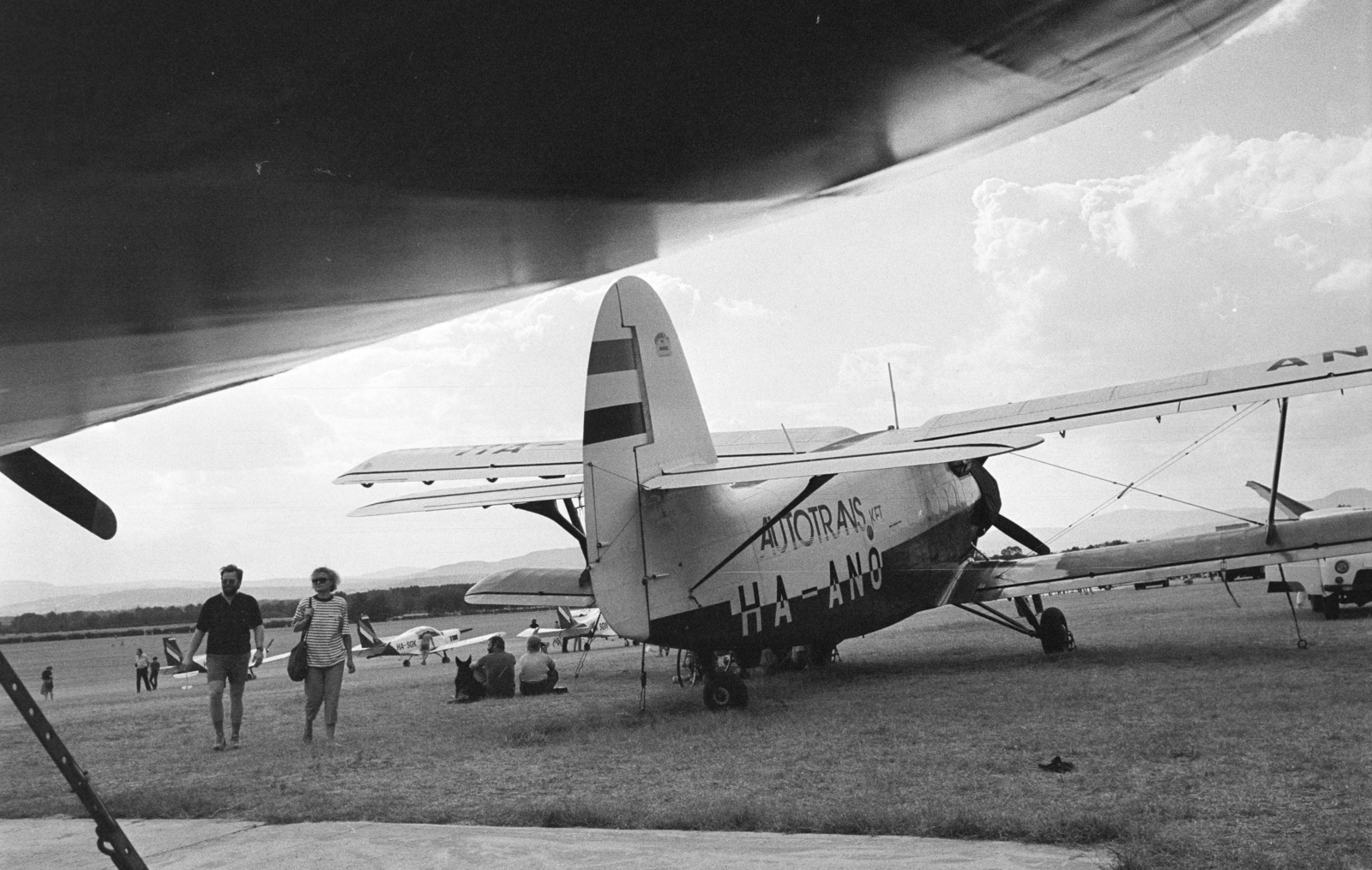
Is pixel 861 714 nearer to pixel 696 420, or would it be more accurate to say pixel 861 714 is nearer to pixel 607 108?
pixel 696 420

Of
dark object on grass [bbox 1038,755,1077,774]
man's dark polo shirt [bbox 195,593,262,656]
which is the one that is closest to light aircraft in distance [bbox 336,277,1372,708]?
man's dark polo shirt [bbox 195,593,262,656]

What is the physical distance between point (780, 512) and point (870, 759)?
3.33 m

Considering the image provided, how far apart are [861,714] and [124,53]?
8.25m

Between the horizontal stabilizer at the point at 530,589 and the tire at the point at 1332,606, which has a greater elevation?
the horizontal stabilizer at the point at 530,589

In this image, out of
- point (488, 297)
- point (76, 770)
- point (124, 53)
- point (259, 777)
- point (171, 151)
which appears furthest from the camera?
point (259, 777)

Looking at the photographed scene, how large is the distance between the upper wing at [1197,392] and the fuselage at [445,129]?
9044 mm

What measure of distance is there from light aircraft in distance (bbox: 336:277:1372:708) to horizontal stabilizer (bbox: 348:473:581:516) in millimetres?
40

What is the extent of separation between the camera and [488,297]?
204cm

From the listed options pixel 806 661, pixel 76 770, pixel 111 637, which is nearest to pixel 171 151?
pixel 76 770

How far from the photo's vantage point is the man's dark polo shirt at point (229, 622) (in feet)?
26.9

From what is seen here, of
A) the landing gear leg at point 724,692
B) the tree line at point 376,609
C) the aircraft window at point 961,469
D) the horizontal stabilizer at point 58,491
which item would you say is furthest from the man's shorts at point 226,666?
the tree line at point 376,609

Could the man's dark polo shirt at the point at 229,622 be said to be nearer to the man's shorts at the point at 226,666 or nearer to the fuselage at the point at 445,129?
the man's shorts at the point at 226,666

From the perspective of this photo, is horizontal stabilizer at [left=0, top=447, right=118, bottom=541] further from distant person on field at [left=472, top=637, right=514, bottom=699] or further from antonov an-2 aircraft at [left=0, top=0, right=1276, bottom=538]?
distant person on field at [left=472, top=637, right=514, bottom=699]

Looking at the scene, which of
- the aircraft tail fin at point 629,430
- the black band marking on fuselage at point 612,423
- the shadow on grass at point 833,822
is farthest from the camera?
the black band marking on fuselage at point 612,423
